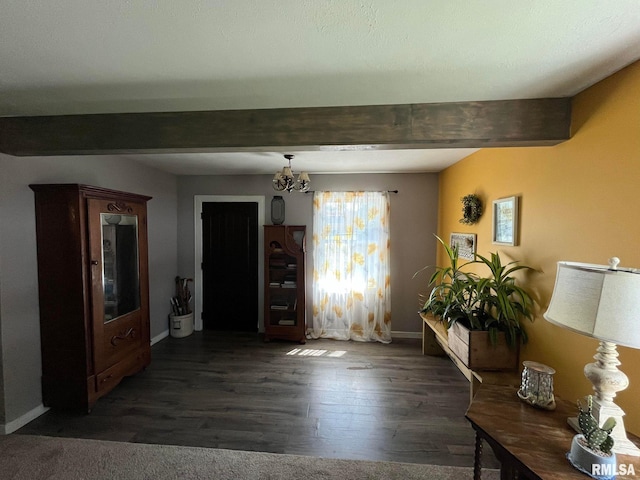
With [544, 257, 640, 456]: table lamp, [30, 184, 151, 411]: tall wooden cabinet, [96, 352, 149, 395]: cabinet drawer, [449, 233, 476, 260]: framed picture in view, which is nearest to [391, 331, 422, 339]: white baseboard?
[449, 233, 476, 260]: framed picture

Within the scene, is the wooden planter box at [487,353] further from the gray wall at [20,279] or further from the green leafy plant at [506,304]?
the gray wall at [20,279]

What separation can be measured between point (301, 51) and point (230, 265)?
341cm

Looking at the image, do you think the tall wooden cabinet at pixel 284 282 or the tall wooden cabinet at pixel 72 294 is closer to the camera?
the tall wooden cabinet at pixel 72 294

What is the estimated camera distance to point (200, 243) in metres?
4.17

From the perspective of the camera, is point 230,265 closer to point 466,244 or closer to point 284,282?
point 284,282

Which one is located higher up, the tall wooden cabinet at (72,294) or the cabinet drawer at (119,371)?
the tall wooden cabinet at (72,294)

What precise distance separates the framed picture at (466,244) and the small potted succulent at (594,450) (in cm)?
182

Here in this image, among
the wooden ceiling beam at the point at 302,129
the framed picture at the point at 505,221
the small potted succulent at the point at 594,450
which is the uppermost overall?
the wooden ceiling beam at the point at 302,129

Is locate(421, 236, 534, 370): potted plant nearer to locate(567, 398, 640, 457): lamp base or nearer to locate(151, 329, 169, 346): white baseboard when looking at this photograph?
locate(567, 398, 640, 457): lamp base

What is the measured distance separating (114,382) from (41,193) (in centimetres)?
175

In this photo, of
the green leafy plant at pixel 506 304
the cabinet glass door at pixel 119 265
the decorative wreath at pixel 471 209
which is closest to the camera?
the green leafy plant at pixel 506 304

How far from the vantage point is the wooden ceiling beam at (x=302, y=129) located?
5.41ft

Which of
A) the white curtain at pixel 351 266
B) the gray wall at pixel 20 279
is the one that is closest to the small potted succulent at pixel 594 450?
the white curtain at pixel 351 266

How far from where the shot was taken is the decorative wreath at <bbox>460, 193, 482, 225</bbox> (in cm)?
267
